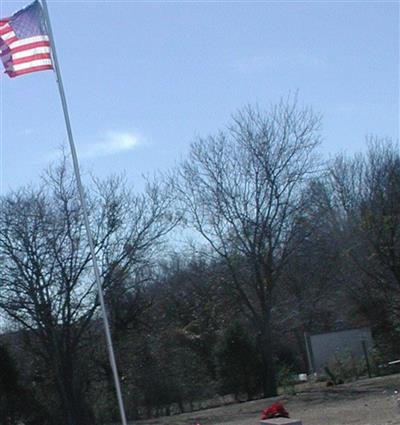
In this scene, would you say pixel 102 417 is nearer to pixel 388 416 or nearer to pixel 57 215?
pixel 57 215

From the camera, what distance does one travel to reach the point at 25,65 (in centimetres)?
1470

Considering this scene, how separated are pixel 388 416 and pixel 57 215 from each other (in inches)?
581

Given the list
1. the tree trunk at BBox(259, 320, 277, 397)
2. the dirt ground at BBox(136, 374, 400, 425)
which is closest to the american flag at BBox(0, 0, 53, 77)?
the dirt ground at BBox(136, 374, 400, 425)

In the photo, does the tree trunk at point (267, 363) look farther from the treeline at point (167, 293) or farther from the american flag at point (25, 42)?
the american flag at point (25, 42)

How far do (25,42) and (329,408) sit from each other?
11517 mm

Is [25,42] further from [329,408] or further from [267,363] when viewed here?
[267,363]

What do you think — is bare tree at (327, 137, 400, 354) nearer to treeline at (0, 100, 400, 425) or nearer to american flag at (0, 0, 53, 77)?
treeline at (0, 100, 400, 425)

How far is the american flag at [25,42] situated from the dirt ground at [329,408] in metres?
8.68

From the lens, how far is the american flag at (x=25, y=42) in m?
14.6

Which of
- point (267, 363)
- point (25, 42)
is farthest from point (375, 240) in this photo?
point (25, 42)

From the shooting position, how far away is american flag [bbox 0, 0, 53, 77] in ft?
47.9

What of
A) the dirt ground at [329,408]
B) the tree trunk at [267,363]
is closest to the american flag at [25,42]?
the dirt ground at [329,408]

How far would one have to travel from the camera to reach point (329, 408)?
21.0 meters

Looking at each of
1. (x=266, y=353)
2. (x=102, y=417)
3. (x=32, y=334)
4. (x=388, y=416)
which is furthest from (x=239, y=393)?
(x=388, y=416)
